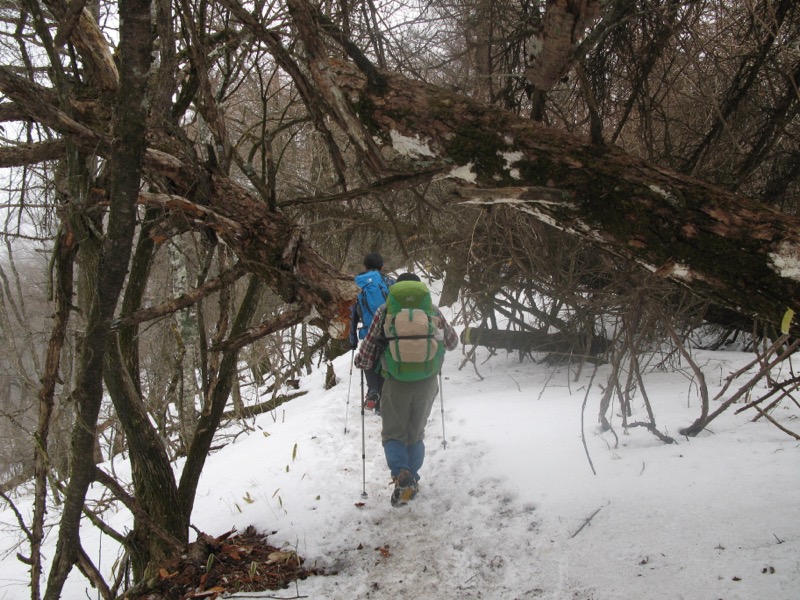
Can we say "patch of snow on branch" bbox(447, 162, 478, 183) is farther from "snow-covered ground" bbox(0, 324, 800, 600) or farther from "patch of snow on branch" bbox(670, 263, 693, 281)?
"snow-covered ground" bbox(0, 324, 800, 600)

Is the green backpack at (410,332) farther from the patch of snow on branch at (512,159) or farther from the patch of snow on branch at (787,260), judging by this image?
the patch of snow on branch at (787,260)

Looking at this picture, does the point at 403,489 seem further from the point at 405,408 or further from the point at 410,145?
the point at 410,145

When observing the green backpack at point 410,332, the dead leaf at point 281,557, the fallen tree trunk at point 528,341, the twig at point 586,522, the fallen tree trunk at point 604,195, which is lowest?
the dead leaf at point 281,557

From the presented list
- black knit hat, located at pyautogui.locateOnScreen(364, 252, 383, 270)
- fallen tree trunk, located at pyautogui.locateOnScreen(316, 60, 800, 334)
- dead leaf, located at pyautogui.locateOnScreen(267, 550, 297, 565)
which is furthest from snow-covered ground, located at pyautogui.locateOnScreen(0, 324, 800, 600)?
black knit hat, located at pyautogui.locateOnScreen(364, 252, 383, 270)

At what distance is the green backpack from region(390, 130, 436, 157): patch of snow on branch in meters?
1.77

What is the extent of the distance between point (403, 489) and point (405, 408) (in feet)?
2.16

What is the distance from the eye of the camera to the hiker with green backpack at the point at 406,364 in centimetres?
423

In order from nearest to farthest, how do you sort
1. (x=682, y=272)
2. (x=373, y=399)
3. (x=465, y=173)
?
(x=682, y=272)
(x=465, y=173)
(x=373, y=399)

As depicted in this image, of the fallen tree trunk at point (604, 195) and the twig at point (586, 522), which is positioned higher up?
the fallen tree trunk at point (604, 195)

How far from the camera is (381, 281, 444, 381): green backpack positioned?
4.22m

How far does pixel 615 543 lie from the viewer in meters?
2.98

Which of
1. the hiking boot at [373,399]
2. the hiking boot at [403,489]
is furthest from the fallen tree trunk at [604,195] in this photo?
the hiking boot at [373,399]

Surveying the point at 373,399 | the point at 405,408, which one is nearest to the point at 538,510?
the point at 405,408

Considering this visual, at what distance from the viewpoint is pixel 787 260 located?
1.72m
